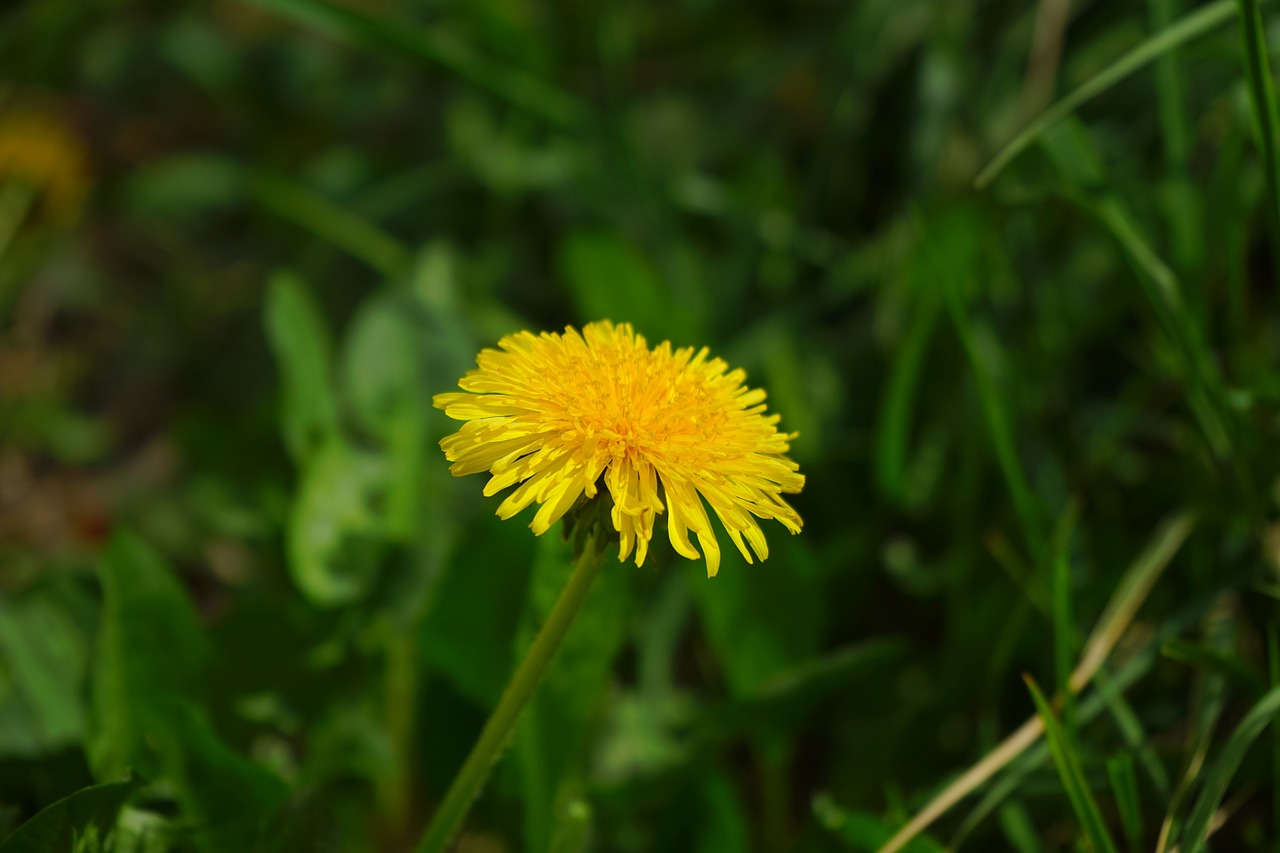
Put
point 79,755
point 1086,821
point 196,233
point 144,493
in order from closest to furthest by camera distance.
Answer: point 1086,821
point 79,755
point 144,493
point 196,233

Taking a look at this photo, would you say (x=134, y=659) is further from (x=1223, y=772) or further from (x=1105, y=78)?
(x=1105, y=78)

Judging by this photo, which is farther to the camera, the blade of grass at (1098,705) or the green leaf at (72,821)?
the blade of grass at (1098,705)

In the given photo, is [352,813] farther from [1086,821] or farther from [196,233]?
[196,233]

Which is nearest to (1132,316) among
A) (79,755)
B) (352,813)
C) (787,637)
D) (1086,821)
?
(787,637)

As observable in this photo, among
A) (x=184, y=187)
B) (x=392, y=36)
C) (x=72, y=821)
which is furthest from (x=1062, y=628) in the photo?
(x=184, y=187)

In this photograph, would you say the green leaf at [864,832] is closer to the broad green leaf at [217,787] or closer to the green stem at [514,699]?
the green stem at [514,699]

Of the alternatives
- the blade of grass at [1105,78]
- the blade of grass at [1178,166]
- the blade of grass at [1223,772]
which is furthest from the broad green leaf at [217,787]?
the blade of grass at [1178,166]
